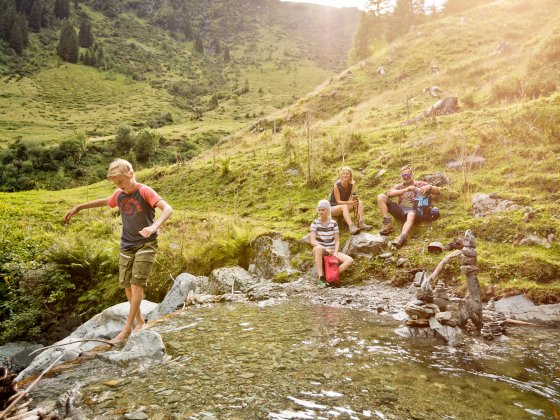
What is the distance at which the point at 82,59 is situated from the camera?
114 meters

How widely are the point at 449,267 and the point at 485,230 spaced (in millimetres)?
1273

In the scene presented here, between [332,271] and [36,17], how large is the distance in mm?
172622

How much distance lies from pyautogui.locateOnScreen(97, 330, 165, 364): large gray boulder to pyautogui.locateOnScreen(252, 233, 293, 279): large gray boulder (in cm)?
396

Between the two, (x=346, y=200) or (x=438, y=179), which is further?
(x=438, y=179)

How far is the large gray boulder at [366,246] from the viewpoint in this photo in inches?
295

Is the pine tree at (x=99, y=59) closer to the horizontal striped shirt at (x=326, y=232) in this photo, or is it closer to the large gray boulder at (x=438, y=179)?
the large gray boulder at (x=438, y=179)

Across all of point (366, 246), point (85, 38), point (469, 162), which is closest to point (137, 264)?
point (366, 246)

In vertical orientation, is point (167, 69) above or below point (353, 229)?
above

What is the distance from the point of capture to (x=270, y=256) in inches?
320

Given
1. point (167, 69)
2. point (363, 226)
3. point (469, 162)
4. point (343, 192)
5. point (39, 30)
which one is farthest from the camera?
point (39, 30)

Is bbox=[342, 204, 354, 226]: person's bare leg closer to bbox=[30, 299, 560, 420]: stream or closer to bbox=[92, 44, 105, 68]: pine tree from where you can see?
bbox=[30, 299, 560, 420]: stream

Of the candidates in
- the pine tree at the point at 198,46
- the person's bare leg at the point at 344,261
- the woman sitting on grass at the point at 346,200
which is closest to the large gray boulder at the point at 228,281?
the person's bare leg at the point at 344,261

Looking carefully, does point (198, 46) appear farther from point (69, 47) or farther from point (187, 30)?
point (69, 47)

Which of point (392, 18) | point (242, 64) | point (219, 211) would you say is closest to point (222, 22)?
point (242, 64)
